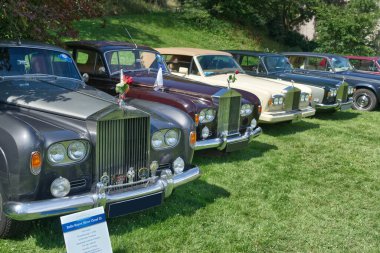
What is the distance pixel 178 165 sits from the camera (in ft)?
14.3

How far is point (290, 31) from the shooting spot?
30.6 m

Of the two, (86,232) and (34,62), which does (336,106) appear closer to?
(34,62)

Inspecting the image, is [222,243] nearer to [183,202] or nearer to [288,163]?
[183,202]

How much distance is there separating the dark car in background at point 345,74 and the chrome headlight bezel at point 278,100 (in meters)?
3.93

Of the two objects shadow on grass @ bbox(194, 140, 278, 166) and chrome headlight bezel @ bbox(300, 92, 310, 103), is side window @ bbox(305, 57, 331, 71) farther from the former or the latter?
shadow on grass @ bbox(194, 140, 278, 166)

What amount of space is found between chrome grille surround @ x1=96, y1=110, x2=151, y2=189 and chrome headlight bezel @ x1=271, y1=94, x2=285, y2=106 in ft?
15.2

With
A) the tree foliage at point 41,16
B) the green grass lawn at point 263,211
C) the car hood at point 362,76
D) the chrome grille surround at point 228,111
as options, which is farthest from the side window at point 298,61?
the tree foliage at point 41,16

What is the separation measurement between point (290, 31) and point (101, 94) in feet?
91.3

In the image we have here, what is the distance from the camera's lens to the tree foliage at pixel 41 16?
5140 mm

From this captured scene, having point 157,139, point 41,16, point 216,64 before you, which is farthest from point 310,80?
point 157,139

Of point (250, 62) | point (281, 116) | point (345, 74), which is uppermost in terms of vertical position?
point (250, 62)

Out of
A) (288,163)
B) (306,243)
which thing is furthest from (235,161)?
(306,243)

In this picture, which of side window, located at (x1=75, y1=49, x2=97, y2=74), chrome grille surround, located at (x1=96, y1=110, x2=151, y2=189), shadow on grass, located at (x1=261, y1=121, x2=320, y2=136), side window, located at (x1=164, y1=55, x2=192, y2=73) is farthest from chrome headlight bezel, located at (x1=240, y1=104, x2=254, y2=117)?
chrome grille surround, located at (x1=96, y1=110, x2=151, y2=189)

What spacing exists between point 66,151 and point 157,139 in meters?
1.01
